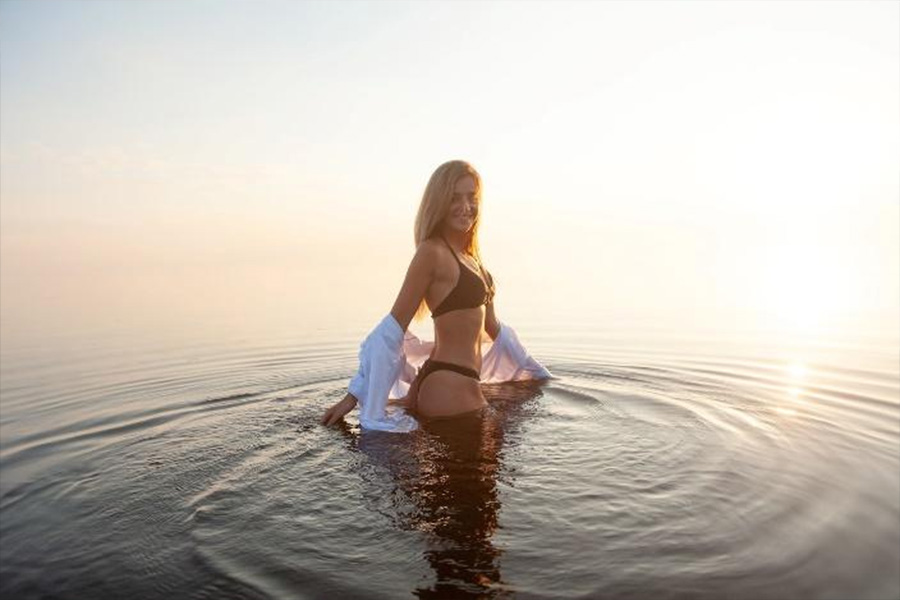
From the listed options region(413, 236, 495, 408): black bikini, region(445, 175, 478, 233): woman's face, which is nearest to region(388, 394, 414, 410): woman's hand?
region(413, 236, 495, 408): black bikini

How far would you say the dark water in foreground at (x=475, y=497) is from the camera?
3568mm

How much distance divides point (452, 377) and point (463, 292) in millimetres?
1013

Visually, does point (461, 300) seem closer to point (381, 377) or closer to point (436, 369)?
point (436, 369)

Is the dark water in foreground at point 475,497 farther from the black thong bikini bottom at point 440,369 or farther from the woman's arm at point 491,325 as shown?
the woman's arm at point 491,325

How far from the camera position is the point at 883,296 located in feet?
96.4

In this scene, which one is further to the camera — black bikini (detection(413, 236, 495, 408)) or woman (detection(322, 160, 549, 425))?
black bikini (detection(413, 236, 495, 408))

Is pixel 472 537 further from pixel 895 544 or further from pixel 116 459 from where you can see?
pixel 116 459

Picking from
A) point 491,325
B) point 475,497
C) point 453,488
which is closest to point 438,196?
point 491,325

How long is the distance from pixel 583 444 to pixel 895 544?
2.55m

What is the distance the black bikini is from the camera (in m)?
7.06

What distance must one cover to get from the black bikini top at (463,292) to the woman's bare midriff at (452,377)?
72 millimetres

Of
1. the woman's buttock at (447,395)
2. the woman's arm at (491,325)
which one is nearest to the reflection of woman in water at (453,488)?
the woman's buttock at (447,395)

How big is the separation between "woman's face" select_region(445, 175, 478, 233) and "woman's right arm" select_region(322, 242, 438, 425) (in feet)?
1.67

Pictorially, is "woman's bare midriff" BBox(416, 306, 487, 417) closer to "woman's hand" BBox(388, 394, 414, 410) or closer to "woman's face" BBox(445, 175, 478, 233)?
"woman's hand" BBox(388, 394, 414, 410)
